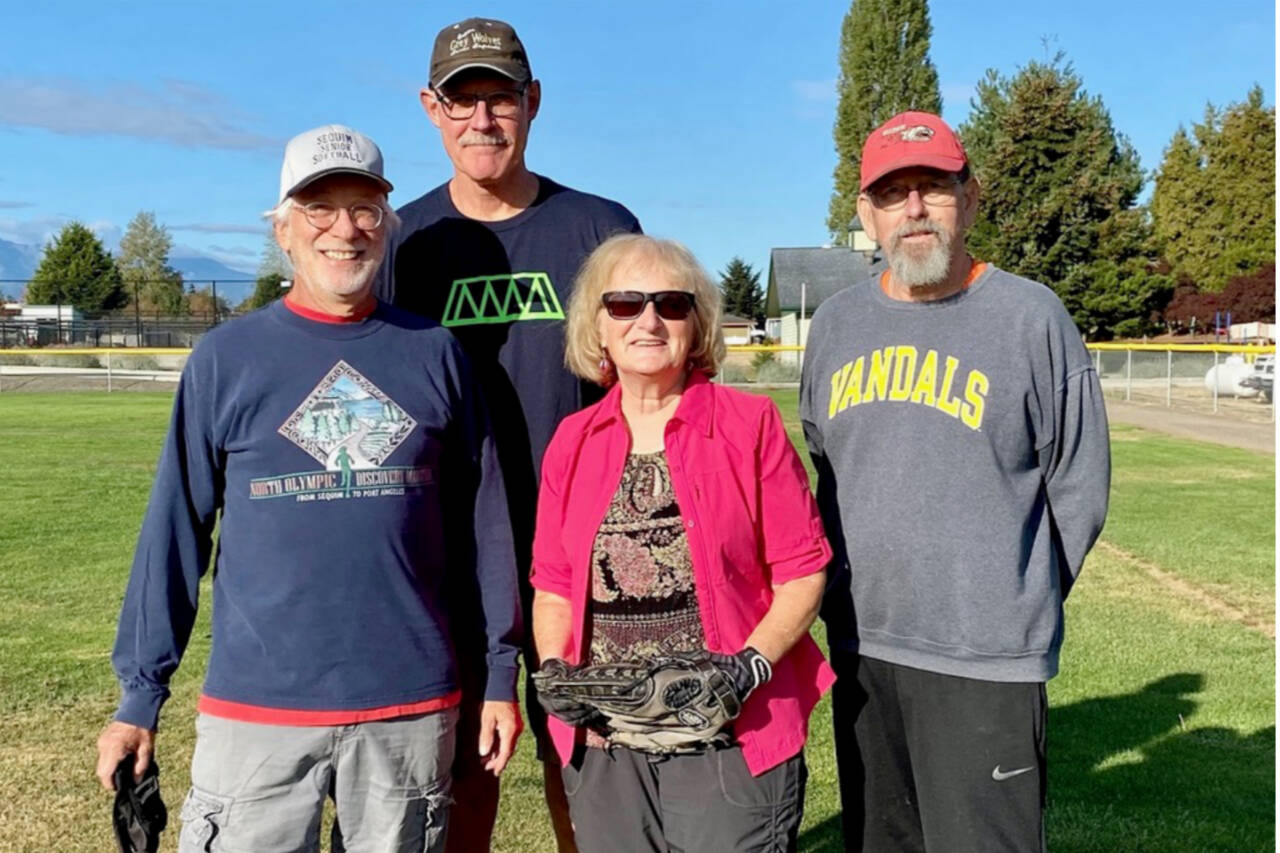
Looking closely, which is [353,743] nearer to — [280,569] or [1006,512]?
[280,569]

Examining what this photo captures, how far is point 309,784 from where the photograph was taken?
254 cm

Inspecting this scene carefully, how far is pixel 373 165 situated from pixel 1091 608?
6.87 metres

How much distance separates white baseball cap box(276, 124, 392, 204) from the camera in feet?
8.53

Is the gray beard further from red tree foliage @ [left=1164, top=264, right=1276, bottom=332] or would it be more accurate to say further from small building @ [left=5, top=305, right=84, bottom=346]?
red tree foliage @ [left=1164, top=264, right=1276, bottom=332]

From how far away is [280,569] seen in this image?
99.3 inches

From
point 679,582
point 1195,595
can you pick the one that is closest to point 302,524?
point 679,582

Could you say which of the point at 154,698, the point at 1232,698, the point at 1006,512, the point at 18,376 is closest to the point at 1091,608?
the point at 1232,698

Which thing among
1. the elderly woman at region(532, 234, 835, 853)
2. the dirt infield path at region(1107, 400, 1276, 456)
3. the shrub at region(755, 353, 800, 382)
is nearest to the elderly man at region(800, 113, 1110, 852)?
the elderly woman at region(532, 234, 835, 853)

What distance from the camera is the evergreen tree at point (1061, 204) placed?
38.2 metres

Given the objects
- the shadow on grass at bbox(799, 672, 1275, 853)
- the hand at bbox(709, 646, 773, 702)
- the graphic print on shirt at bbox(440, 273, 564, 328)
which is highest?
the graphic print on shirt at bbox(440, 273, 564, 328)

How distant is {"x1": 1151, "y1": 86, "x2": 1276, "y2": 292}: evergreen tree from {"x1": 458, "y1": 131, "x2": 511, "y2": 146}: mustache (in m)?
54.5

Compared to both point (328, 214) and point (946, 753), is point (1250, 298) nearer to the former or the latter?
point (946, 753)

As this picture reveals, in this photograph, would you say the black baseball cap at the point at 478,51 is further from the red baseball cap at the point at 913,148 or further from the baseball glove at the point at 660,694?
the baseball glove at the point at 660,694

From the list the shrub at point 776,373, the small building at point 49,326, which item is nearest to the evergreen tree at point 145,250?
the small building at point 49,326
